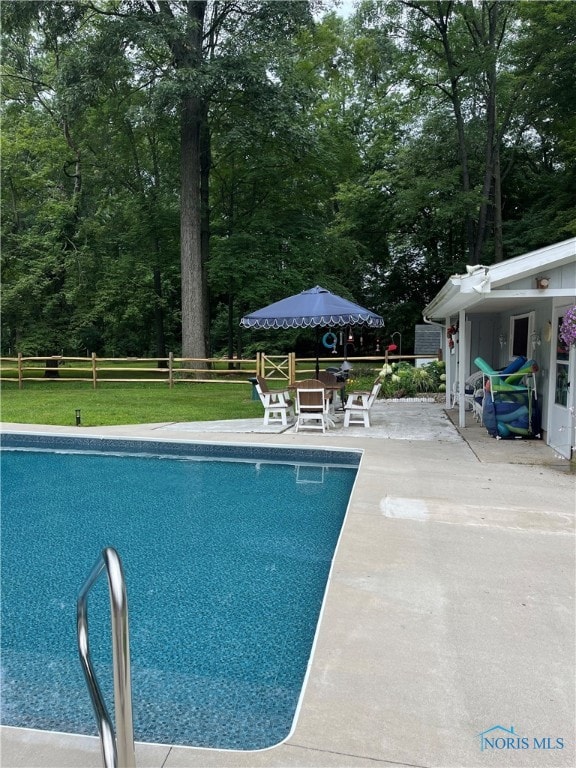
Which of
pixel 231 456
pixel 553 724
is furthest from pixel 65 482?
pixel 553 724

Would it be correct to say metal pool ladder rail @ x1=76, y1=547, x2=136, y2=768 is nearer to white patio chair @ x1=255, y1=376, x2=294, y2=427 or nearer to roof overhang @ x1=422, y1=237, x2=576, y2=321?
roof overhang @ x1=422, y1=237, x2=576, y2=321

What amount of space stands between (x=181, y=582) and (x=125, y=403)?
28.8ft

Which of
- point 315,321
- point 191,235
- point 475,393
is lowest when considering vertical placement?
point 475,393

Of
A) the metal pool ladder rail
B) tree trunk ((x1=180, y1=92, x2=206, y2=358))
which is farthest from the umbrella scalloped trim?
tree trunk ((x1=180, y1=92, x2=206, y2=358))

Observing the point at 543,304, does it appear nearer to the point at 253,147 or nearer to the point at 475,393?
the point at 475,393

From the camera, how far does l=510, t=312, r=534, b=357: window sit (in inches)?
346

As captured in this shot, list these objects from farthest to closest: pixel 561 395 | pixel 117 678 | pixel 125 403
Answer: pixel 125 403
pixel 561 395
pixel 117 678

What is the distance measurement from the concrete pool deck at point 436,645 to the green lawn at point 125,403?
6.08m

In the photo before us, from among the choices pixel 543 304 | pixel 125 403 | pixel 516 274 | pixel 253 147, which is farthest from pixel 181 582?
pixel 253 147

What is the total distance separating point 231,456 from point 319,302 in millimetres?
2923

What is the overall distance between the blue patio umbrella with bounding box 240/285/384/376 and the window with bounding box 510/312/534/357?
97.1 inches

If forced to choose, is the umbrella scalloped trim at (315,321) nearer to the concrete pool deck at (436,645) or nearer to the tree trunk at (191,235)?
the concrete pool deck at (436,645)

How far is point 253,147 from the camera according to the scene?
1750 centimetres

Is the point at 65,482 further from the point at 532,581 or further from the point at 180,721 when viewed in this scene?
the point at 532,581
